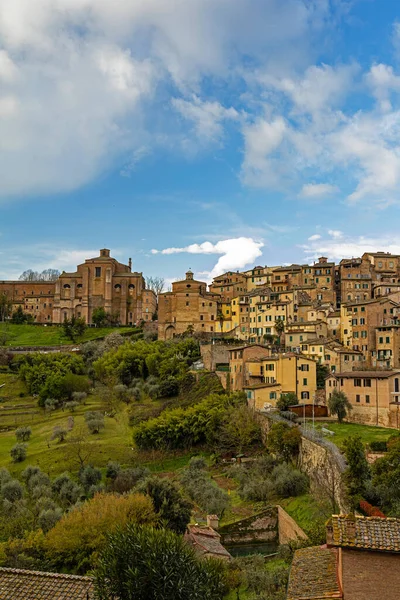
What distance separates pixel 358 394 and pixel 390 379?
9.66 feet

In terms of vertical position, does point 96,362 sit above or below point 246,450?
above

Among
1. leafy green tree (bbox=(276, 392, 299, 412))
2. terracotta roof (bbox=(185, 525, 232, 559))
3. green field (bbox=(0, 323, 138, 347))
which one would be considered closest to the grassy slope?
leafy green tree (bbox=(276, 392, 299, 412))

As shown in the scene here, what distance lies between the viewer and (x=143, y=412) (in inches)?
2079

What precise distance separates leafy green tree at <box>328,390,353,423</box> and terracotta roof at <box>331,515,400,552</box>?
31.3 m

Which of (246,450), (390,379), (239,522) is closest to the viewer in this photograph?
(239,522)

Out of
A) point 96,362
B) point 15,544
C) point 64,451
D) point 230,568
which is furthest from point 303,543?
point 96,362

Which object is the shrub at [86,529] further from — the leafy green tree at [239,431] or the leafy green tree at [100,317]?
the leafy green tree at [100,317]

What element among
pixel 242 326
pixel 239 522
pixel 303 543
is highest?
pixel 242 326

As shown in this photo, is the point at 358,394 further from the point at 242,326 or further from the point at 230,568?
the point at 242,326

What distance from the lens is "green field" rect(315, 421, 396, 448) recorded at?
3469 cm

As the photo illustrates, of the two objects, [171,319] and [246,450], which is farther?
[171,319]

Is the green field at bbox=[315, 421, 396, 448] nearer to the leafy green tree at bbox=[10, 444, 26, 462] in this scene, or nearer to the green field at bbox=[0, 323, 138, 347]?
the leafy green tree at bbox=[10, 444, 26, 462]

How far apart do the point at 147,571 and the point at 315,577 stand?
4398 millimetres

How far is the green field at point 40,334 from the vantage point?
286 ft
